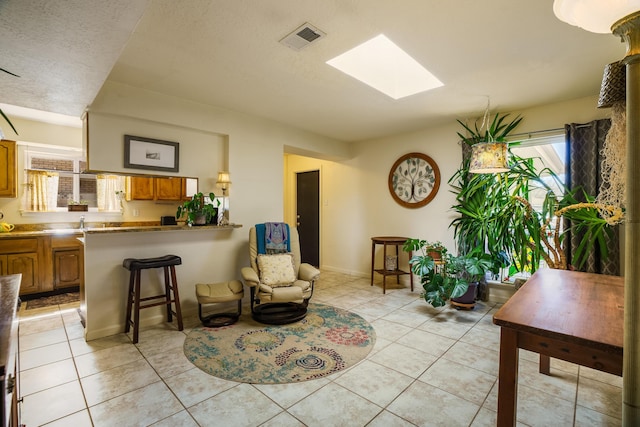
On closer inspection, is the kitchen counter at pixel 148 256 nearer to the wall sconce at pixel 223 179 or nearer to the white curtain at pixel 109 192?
the wall sconce at pixel 223 179

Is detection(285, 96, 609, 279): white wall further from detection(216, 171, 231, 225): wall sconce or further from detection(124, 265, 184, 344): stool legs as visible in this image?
detection(124, 265, 184, 344): stool legs

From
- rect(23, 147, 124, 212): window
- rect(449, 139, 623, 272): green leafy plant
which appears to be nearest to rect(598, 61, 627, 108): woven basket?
rect(449, 139, 623, 272): green leafy plant

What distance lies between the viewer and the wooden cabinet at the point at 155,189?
482 centimetres

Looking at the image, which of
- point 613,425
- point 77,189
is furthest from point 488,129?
point 77,189

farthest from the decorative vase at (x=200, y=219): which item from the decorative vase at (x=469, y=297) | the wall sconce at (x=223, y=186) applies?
the decorative vase at (x=469, y=297)

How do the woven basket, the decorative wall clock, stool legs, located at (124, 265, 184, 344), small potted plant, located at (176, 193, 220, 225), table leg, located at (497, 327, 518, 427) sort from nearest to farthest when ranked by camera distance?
the woven basket → table leg, located at (497, 327, 518, 427) → stool legs, located at (124, 265, 184, 344) → small potted plant, located at (176, 193, 220, 225) → the decorative wall clock

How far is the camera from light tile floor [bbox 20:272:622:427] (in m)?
1.73

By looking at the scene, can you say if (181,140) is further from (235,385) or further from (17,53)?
(235,385)

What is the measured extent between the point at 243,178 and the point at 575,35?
3396 millimetres

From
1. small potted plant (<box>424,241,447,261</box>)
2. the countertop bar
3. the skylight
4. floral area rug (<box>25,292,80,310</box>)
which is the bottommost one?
floral area rug (<box>25,292,80,310</box>)

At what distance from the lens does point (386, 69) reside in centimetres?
304

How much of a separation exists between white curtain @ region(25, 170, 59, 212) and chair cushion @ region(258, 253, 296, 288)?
3.51 m

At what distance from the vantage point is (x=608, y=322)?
119 centimetres

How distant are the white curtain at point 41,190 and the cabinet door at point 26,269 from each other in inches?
30.7
